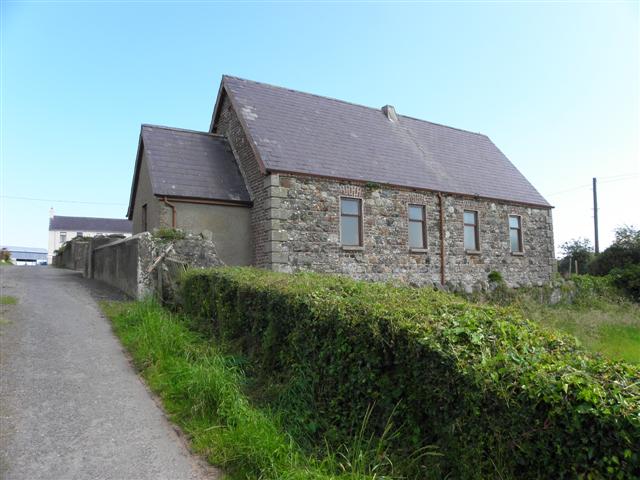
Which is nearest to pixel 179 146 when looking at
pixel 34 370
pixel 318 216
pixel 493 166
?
pixel 318 216

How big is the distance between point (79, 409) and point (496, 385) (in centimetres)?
448

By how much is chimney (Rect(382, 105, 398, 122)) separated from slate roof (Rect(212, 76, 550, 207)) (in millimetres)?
277

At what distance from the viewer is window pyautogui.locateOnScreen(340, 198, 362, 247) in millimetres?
15117

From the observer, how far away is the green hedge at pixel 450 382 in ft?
8.25

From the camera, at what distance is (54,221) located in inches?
2574

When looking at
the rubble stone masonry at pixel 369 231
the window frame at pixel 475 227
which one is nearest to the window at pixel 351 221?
the rubble stone masonry at pixel 369 231

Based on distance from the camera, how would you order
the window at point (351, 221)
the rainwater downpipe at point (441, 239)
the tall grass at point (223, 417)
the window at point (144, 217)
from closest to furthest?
the tall grass at point (223, 417), the window at point (351, 221), the window at point (144, 217), the rainwater downpipe at point (441, 239)

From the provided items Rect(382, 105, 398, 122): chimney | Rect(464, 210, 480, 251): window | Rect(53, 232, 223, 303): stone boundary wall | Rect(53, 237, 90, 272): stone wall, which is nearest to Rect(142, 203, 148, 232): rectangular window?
Rect(53, 232, 223, 303): stone boundary wall

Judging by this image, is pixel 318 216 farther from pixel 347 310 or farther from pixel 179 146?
pixel 347 310

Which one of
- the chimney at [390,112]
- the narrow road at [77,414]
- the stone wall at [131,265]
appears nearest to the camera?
the narrow road at [77,414]

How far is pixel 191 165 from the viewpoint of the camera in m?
15.2

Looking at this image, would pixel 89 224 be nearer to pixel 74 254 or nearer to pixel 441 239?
pixel 74 254

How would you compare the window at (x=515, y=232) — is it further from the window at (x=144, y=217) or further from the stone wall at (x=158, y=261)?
the window at (x=144, y=217)

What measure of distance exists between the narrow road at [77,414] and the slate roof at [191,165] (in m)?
6.33
